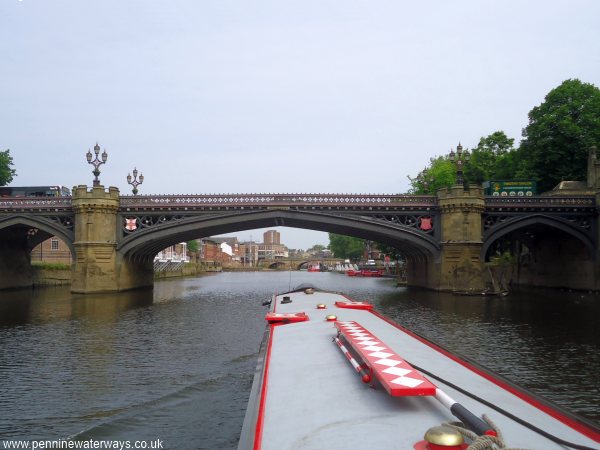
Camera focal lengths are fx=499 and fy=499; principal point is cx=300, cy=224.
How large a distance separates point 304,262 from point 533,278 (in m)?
127

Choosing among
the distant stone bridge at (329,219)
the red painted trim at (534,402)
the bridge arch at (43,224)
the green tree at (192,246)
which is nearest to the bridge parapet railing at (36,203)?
the distant stone bridge at (329,219)

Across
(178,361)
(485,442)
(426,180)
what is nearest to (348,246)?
(426,180)

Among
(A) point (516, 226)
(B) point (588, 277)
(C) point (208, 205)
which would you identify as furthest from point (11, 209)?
(B) point (588, 277)

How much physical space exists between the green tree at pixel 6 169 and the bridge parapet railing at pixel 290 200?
27948mm

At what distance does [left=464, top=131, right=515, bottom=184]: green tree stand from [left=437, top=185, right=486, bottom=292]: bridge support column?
61.4 ft

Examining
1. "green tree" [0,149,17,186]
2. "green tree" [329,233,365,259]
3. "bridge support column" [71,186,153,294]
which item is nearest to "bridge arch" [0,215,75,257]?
"bridge support column" [71,186,153,294]

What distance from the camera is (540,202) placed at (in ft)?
124

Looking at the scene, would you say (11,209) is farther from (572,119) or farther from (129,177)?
(572,119)

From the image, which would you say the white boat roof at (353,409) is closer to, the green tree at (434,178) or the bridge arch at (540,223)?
the bridge arch at (540,223)

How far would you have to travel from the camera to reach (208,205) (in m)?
38.0

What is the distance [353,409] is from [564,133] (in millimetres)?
47869

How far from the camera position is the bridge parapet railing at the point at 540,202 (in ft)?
122

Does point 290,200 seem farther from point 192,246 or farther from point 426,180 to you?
point 192,246

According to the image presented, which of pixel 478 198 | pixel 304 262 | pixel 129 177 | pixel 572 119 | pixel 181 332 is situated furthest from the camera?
pixel 304 262
